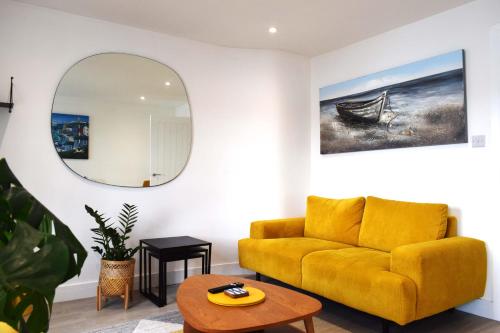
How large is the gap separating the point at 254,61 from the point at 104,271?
2.64 metres

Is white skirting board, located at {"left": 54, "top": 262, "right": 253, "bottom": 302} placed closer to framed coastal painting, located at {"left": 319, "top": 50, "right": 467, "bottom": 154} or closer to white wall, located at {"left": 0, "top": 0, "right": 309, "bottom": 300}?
white wall, located at {"left": 0, "top": 0, "right": 309, "bottom": 300}

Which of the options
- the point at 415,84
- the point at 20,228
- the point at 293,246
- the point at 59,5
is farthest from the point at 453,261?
the point at 59,5

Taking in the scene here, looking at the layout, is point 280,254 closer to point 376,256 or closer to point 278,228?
point 278,228

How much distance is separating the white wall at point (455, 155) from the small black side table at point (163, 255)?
1.68m

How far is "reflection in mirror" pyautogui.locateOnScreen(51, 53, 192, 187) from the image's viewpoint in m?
3.39

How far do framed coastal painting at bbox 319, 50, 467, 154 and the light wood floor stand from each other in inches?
54.5

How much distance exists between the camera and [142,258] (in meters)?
3.63

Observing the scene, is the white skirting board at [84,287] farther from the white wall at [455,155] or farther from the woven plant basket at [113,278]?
the white wall at [455,155]

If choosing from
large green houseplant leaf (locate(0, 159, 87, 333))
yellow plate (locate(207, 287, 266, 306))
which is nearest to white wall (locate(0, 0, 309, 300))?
yellow plate (locate(207, 287, 266, 306))

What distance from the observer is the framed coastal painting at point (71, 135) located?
3318 millimetres

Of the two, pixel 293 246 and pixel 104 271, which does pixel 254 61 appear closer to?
pixel 293 246

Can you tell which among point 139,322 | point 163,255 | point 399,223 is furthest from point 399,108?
point 139,322

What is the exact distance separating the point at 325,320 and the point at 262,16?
2.57 m

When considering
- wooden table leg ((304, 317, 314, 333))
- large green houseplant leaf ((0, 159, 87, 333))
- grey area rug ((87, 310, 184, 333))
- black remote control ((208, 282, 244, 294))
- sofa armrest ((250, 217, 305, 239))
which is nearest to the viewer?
large green houseplant leaf ((0, 159, 87, 333))
